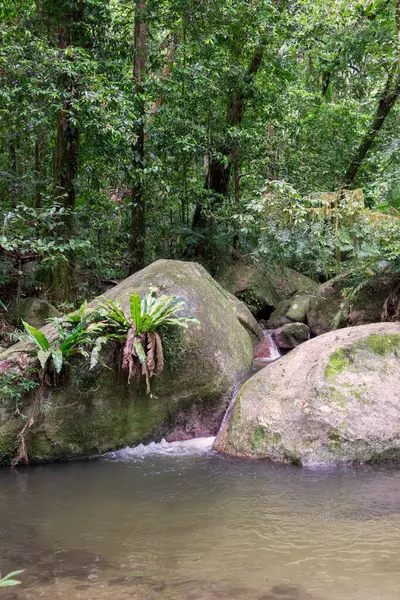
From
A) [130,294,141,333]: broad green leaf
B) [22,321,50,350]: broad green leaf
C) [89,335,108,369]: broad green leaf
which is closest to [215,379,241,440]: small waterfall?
[130,294,141,333]: broad green leaf

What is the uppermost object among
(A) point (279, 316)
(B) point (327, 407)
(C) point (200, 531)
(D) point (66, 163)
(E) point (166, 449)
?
(D) point (66, 163)

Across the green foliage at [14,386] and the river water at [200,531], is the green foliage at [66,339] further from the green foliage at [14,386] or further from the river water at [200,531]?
the river water at [200,531]

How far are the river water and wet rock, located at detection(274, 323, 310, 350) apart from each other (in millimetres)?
4779

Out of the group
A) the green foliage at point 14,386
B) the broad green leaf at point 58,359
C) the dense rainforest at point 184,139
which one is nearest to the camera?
the broad green leaf at point 58,359

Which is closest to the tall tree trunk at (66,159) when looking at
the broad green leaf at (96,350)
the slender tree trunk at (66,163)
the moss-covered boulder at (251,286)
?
the slender tree trunk at (66,163)

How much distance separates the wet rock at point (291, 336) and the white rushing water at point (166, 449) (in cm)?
415

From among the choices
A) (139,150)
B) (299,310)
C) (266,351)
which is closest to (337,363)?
(266,351)

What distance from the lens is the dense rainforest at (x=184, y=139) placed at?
7438 millimetres

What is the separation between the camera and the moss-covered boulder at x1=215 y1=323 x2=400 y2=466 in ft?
16.7

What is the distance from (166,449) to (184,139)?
637 centimetres

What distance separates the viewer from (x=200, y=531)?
3.59 metres

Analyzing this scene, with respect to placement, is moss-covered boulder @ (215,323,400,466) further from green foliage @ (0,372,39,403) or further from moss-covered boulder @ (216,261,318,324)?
moss-covered boulder @ (216,261,318,324)

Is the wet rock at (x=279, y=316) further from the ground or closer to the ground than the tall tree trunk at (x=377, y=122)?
closer to the ground

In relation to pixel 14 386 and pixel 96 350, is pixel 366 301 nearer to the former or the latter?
pixel 96 350
